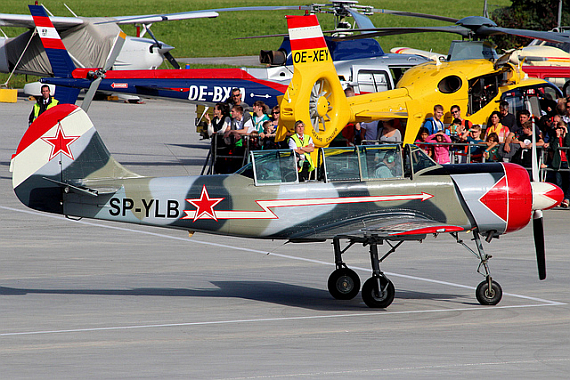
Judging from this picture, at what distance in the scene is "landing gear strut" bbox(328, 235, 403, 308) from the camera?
341 inches

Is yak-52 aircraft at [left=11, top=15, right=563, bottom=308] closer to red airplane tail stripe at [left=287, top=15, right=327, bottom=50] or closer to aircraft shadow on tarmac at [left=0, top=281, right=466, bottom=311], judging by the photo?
aircraft shadow on tarmac at [left=0, top=281, right=466, bottom=311]

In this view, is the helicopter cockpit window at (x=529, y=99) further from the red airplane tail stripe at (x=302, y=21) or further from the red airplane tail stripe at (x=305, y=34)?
the red airplane tail stripe at (x=302, y=21)

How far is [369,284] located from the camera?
8812 millimetres

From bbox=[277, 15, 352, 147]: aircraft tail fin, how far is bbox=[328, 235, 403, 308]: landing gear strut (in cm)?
637

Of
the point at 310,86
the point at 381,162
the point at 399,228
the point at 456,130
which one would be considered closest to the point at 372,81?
the point at 456,130

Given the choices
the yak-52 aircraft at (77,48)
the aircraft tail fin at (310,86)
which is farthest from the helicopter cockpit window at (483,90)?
the yak-52 aircraft at (77,48)

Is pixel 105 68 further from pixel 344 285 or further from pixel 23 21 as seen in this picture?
pixel 23 21

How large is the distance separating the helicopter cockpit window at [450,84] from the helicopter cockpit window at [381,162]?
9.08 meters

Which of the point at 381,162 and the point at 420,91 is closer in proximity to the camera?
the point at 381,162

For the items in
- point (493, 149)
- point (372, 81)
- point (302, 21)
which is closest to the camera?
point (302, 21)

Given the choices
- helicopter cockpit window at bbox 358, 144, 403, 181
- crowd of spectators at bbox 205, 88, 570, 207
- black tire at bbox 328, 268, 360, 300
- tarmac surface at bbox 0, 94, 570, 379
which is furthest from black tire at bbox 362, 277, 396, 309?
crowd of spectators at bbox 205, 88, 570, 207

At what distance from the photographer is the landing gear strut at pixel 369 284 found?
28.4 ft

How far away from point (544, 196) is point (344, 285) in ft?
8.41

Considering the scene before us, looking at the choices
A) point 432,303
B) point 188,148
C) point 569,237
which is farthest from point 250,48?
point 432,303
